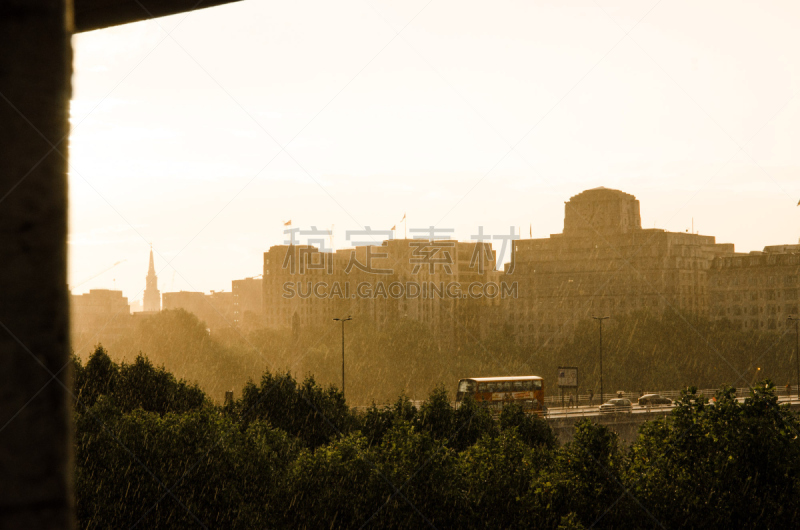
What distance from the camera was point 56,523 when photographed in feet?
4.94

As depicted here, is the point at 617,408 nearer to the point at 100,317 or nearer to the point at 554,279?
the point at 554,279

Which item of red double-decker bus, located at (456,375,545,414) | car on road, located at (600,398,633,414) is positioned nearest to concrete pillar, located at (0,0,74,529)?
red double-decker bus, located at (456,375,545,414)

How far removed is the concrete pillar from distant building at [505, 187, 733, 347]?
4230 inches

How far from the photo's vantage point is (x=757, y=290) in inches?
4033

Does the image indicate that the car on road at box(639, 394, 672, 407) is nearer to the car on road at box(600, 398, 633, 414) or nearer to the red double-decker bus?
the car on road at box(600, 398, 633, 414)

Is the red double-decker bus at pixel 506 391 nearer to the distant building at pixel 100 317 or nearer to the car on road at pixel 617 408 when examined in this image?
the car on road at pixel 617 408

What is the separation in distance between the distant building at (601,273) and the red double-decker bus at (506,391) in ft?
198

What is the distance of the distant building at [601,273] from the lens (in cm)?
11006

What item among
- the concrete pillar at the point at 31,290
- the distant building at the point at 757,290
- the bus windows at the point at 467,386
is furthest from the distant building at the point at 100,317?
the concrete pillar at the point at 31,290

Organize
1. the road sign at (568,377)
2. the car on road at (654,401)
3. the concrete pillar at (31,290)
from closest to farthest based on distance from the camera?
the concrete pillar at (31,290) → the road sign at (568,377) → the car on road at (654,401)

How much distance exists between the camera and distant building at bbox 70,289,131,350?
14700 cm

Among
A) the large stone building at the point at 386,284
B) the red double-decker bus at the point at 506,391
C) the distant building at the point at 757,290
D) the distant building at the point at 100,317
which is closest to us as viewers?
the red double-decker bus at the point at 506,391

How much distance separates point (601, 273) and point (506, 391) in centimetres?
7307

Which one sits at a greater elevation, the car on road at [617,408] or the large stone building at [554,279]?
the large stone building at [554,279]
